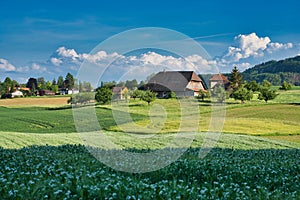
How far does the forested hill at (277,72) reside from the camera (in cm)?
13038

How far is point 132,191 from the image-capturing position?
826 cm

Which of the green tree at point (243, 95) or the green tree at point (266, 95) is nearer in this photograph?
the green tree at point (243, 95)

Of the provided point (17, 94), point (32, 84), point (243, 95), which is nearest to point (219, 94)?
point (243, 95)

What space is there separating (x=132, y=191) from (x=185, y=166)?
4410mm

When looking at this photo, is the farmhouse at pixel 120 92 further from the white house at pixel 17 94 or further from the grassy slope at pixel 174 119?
the white house at pixel 17 94

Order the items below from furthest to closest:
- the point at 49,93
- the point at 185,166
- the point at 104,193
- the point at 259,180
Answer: the point at 49,93
the point at 185,166
the point at 259,180
the point at 104,193

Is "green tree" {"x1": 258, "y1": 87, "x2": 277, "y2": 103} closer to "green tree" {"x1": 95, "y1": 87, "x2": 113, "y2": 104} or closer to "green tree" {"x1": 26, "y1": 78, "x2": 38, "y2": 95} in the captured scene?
"green tree" {"x1": 95, "y1": 87, "x2": 113, "y2": 104}

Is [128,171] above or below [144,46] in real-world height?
below

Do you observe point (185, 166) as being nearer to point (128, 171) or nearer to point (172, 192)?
point (128, 171)

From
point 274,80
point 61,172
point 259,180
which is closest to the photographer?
point 61,172

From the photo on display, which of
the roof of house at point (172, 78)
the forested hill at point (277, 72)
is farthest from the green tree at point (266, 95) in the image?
the forested hill at point (277, 72)

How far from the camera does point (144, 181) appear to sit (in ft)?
32.3

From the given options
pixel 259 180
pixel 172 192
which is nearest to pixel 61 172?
pixel 172 192

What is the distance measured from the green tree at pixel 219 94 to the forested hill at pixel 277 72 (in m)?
59.2
